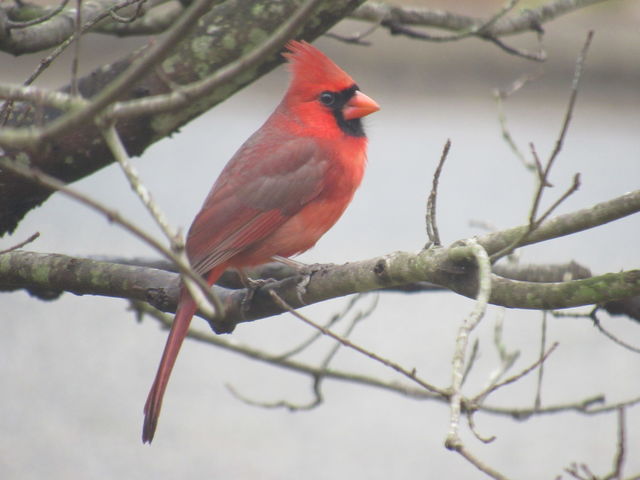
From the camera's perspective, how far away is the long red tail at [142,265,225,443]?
2.44 metres

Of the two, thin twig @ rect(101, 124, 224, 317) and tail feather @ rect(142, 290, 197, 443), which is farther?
tail feather @ rect(142, 290, 197, 443)

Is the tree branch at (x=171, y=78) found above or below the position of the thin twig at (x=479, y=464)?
below

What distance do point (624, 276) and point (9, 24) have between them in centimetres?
170

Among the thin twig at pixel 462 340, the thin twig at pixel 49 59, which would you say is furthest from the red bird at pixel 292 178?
the thin twig at pixel 462 340

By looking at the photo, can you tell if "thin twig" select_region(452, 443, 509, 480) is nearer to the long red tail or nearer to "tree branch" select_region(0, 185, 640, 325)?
"tree branch" select_region(0, 185, 640, 325)

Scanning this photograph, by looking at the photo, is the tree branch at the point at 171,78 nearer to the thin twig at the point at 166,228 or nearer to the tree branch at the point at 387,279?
the tree branch at the point at 387,279

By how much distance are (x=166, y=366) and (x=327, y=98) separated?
126 centimetres

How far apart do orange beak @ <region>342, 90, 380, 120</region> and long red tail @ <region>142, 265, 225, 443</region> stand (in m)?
1.11

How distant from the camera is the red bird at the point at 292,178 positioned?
10.0ft

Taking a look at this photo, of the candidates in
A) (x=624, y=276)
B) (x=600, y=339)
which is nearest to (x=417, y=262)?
(x=624, y=276)

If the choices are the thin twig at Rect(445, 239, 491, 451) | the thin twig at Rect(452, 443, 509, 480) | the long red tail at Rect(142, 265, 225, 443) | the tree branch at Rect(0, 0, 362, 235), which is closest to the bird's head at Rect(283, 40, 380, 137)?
the tree branch at Rect(0, 0, 362, 235)

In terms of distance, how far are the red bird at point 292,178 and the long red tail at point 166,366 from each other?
349 mm

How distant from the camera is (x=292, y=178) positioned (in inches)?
126

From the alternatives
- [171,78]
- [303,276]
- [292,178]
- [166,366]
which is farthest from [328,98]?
[166,366]
